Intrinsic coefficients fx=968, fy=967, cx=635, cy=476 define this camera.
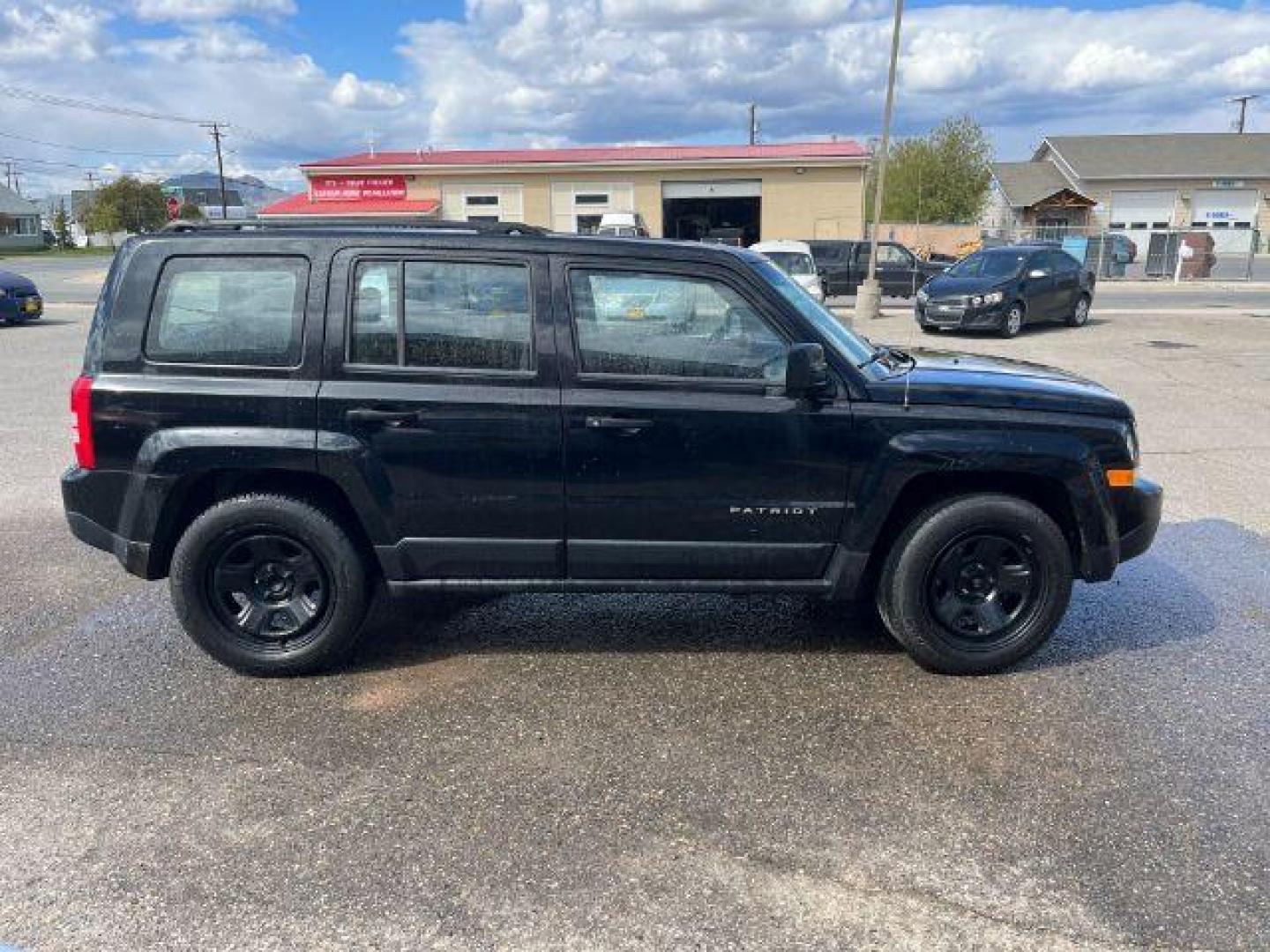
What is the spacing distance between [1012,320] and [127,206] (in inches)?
2824

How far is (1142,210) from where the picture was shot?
57.2 m

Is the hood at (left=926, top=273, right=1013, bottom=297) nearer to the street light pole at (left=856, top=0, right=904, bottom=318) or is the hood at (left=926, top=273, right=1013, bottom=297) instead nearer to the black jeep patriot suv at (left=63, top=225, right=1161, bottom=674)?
the street light pole at (left=856, top=0, right=904, bottom=318)

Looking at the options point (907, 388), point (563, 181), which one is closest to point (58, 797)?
point (907, 388)

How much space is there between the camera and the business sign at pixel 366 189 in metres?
37.9

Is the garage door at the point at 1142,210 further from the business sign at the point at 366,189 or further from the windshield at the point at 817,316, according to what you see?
the windshield at the point at 817,316

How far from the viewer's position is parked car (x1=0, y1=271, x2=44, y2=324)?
61.9ft

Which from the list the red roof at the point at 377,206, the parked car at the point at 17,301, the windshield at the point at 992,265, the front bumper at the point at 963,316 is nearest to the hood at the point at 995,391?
the front bumper at the point at 963,316

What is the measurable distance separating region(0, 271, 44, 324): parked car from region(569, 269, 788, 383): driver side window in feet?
63.4

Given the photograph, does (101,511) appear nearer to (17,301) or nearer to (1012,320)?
(1012,320)

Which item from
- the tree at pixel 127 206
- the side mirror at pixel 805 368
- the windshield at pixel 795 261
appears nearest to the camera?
the side mirror at pixel 805 368

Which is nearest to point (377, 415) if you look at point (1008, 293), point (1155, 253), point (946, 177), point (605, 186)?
point (1008, 293)

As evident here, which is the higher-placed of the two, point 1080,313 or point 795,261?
point 795,261

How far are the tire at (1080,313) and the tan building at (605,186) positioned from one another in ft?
63.7

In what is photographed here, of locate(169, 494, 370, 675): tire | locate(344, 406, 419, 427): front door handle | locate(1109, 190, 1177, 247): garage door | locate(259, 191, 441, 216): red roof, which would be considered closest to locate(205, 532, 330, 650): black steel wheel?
locate(169, 494, 370, 675): tire
